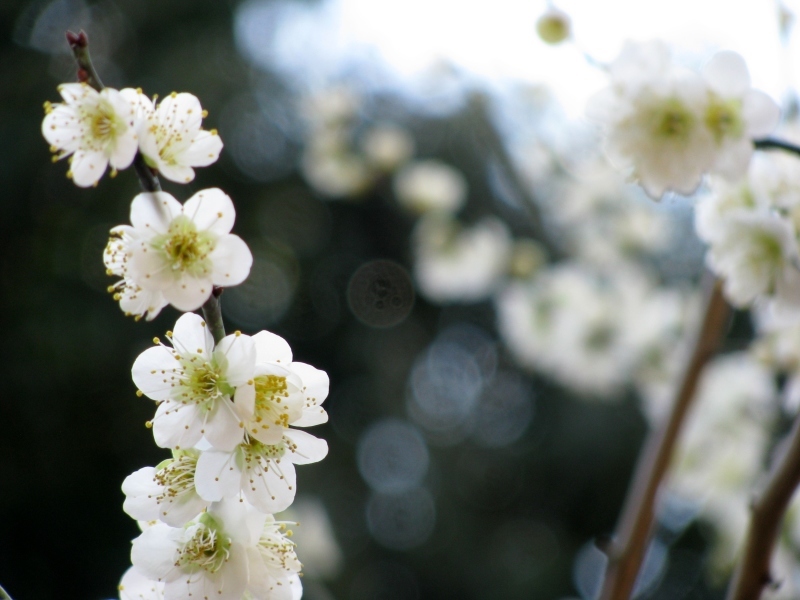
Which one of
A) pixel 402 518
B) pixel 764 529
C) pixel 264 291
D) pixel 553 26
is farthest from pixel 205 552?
pixel 402 518

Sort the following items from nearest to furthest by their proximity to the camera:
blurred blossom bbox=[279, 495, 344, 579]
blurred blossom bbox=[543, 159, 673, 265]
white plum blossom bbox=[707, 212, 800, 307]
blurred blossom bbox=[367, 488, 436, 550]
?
white plum blossom bbox=[707, 212, 800, 307], blurred blossom bbox=[279, 495, 344, 579], blurred blossom bbox=[543, 159, 673, 265], blurred blossom bbox=[367, 488, 436, 550]

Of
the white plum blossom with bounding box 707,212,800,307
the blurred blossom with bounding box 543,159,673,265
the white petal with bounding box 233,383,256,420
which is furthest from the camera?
the blurred blossom with bounding box 543,159,673,265

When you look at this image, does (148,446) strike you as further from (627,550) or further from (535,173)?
(627,550)

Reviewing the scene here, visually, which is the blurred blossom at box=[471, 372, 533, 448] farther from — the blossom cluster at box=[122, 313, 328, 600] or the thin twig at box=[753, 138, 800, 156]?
the blossom cluster at box=[122, 313, 328, 600]

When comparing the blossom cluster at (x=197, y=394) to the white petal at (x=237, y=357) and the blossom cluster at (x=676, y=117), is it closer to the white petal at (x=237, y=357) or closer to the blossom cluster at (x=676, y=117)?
the white petal at (x=237, y=357)

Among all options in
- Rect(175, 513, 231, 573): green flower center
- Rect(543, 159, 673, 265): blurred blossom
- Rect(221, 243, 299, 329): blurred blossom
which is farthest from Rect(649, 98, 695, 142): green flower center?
Rect(221, 243, 299, 329): blurred blossom

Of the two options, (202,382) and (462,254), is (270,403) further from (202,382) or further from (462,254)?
(462,254)

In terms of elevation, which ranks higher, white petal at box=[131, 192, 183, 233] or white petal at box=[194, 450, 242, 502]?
white petal at box=[131, 192, 183, 233]

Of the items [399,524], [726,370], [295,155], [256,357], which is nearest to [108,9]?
[295,155]
